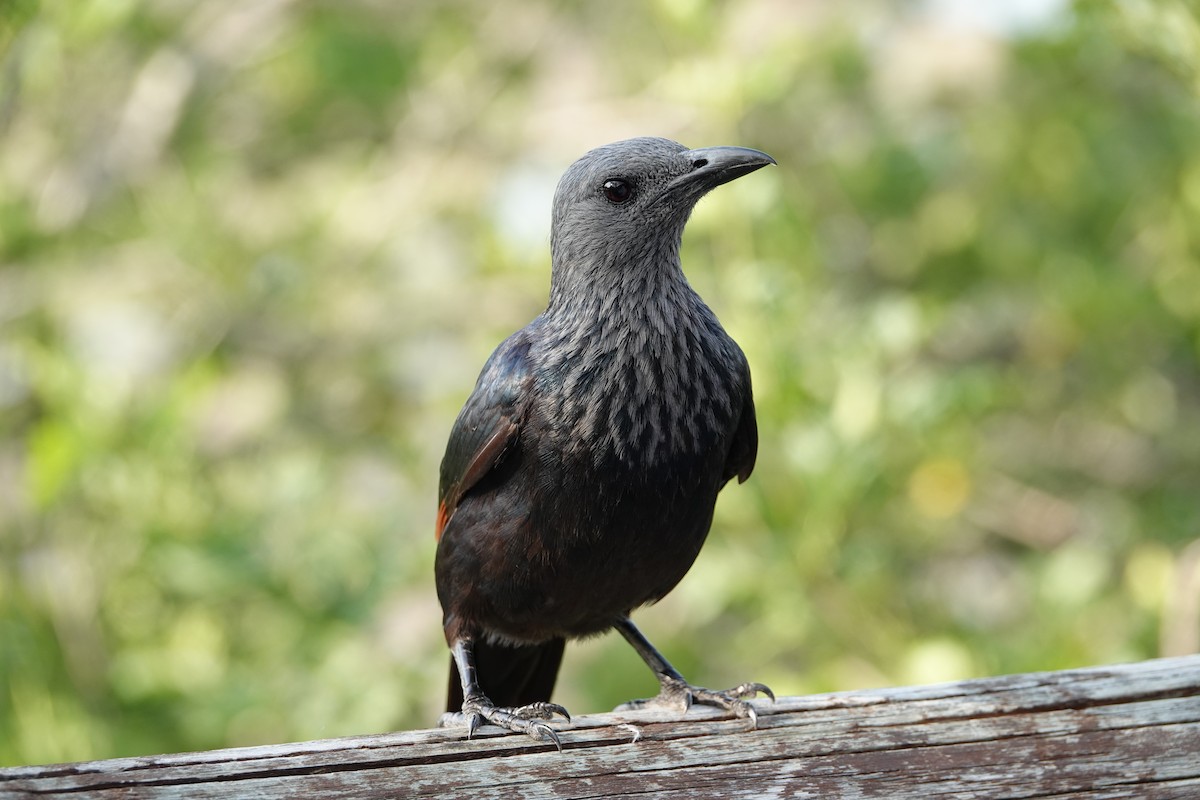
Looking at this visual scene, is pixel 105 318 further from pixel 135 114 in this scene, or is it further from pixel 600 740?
pixel 600 740

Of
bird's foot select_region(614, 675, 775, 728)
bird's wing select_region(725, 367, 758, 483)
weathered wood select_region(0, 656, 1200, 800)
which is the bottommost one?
weathered wood select_region(0, 656, 1200, 800)

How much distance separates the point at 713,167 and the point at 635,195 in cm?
21

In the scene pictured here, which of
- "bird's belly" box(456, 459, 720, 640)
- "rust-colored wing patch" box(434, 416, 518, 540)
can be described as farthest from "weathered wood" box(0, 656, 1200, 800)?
"rust-colored wing patch" box(434, 416, 518, 540)

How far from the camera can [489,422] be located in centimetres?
317

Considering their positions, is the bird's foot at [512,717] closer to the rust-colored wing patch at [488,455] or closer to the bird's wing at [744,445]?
the rust-colored wing patch at [488,455]

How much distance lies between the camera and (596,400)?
3064 mm

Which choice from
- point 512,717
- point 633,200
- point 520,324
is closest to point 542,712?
point 512,717

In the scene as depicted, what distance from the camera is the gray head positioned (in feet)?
10.7

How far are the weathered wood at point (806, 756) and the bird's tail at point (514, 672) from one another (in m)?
0.74

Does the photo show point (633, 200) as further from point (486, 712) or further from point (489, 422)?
point (486, 712)

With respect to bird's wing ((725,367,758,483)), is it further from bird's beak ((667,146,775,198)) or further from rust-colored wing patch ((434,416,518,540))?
rust-colored wing patch ((434,416,518,540))

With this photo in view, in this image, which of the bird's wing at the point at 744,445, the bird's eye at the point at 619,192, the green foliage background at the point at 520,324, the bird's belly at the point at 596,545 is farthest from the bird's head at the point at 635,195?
the green foliage background at the point at 520,324

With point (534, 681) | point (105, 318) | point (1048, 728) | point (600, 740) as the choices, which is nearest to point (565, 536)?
point (600, 740)

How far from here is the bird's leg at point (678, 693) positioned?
9.90ft
